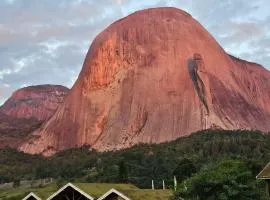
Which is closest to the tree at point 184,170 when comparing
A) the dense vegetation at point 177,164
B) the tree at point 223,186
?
the dense vegetation at point 177,164

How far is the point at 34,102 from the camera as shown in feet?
563

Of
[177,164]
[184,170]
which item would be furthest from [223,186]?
[177,164]

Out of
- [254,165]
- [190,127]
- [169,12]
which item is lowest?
[254,165]

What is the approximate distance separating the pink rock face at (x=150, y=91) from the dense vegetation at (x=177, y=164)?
567 cm

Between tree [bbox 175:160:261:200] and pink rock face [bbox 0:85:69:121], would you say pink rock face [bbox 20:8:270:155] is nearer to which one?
pink rock face [bbox 0:85:69:121]

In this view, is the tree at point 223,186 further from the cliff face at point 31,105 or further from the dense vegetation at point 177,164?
the cliff face at point 31,105

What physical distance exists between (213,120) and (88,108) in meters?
26.4

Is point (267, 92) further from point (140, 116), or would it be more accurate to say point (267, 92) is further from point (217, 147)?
point (217, 147)

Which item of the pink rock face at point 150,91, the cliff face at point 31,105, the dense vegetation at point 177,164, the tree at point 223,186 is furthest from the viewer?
the cliff face at point 31,105

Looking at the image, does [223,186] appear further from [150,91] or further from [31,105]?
[31,105]

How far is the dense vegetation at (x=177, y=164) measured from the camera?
28.2 meters

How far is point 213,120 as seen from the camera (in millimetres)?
102750

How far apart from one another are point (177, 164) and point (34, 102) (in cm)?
10803

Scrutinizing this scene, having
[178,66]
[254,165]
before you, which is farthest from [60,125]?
[254,165]
